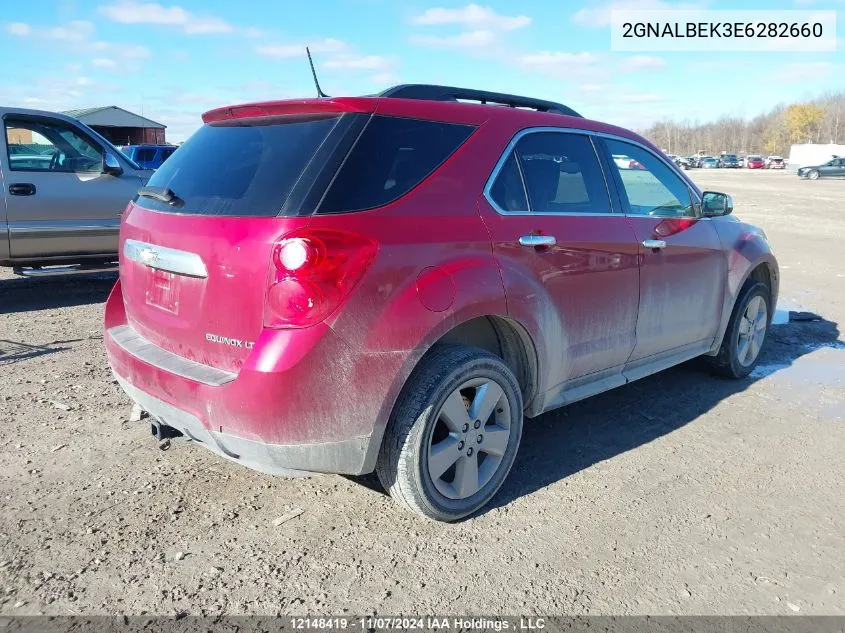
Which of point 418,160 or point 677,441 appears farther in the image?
point 677,441

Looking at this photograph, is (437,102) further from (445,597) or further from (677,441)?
(677,441)

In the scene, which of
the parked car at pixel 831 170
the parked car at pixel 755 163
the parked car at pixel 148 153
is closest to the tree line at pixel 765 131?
the parked car at pixel 755 163

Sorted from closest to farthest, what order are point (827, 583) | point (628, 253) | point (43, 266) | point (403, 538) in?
1. point (827, 583)
2. point (403, 538)
3. point (628, 253)
4. point (43, 266)

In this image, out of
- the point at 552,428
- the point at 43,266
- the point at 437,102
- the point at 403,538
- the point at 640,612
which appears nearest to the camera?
the point at 640,612

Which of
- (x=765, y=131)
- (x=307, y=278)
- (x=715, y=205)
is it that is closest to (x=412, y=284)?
(x=307, y=278)

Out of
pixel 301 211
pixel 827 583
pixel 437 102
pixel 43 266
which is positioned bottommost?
pixel 827 583

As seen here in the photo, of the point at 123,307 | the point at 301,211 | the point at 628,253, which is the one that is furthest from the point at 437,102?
the point at 123,307

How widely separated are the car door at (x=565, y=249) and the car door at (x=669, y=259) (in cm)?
14

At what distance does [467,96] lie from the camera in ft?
12.2

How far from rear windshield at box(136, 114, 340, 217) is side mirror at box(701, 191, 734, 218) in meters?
2.88

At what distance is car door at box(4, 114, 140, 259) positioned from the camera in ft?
23.5

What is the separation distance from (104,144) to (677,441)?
6.61 metres

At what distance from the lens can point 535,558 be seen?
2934 millimetres

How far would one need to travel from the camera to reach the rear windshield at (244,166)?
9.30ft
